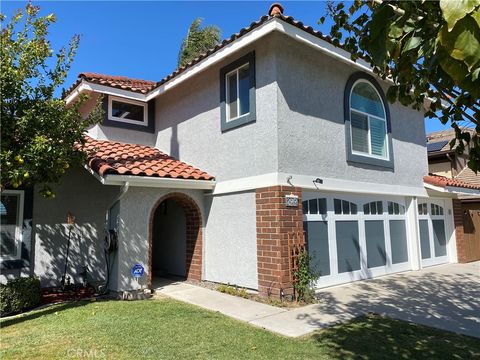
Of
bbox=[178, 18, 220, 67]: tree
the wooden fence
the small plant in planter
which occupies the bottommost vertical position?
the small plant in planter

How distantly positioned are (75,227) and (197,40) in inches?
614

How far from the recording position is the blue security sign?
968cm

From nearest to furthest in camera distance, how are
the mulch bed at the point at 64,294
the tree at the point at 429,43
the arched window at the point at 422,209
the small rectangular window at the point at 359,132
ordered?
the tree at the point at 429,43, the mulch bed at the point at 64,294, the small rectangular window at the point at 359,132, the arched window at the point at 422,209

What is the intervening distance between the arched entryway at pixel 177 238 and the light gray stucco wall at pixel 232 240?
1.39ft

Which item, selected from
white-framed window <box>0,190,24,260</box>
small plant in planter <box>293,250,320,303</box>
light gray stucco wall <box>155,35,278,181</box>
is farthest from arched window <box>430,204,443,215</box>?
white-framed window <box>0,190,24,260</box>

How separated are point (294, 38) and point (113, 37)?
5612 millimetres

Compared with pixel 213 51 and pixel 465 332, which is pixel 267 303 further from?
pixel 213 51

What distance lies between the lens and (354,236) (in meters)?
11.5

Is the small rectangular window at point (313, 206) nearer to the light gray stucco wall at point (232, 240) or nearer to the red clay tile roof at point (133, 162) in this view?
the light gray stucco wall at point (232, 240)

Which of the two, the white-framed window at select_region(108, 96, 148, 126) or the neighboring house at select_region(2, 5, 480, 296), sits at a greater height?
the white-framed window at select_region(108, 96, 148, 126)

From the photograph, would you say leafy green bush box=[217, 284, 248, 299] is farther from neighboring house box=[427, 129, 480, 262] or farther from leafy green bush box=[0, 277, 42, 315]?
neighboring house box=[427, 129, 480, 262]

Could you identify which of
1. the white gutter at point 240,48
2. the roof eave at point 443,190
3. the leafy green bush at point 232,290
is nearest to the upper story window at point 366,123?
the white gutter at point 240,48

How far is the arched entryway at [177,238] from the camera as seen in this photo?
37.7 feet

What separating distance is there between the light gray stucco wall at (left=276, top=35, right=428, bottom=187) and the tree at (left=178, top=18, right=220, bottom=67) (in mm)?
13299
